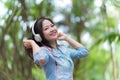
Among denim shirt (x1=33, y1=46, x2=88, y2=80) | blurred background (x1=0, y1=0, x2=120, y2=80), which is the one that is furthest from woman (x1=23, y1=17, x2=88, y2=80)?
blurred background (x1=0, y1=0, x2=120, y2=80)

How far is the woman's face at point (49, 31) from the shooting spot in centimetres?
250

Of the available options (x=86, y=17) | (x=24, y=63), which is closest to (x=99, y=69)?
(x=86, y=17)

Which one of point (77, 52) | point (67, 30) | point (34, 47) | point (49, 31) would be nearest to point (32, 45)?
point (34, 47)

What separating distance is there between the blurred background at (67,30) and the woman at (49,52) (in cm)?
141

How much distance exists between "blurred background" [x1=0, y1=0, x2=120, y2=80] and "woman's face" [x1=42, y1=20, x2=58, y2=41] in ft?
4.66

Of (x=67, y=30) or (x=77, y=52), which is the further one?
(x=67, y=30)

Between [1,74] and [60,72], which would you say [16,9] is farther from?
[60,72]

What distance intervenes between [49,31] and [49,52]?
140 millimetres

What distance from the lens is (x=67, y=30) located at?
6621mm

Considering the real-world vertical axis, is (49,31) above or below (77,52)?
above

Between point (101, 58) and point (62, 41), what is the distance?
178 inches

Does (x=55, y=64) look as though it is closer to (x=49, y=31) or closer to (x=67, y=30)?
(x=49, y=31)

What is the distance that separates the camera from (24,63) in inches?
191

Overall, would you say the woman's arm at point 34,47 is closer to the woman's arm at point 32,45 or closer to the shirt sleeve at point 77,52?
the woman's arm at point 32,45
